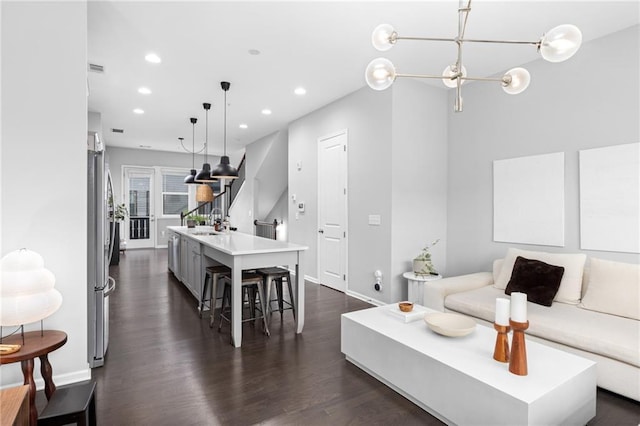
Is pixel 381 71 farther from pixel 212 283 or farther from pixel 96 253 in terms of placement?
pixel 212 283

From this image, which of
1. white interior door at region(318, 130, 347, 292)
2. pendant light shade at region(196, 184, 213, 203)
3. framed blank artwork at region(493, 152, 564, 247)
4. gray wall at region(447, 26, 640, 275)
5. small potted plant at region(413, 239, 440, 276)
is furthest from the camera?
pendant light shade at region(196, 184, 213, 203)

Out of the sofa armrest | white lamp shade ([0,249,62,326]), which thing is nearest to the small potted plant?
the sofa armrest

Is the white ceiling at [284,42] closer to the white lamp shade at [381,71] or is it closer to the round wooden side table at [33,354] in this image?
the white lamp shade at [381,71]

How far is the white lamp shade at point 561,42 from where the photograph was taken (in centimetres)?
182

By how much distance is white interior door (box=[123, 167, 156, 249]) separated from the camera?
985 centimetres

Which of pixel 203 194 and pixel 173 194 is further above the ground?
pixel 173 194

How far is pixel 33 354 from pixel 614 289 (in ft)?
13.6

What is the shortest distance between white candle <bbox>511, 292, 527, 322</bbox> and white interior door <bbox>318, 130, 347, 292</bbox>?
3.26 meters

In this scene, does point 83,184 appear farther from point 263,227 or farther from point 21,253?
point 263,227

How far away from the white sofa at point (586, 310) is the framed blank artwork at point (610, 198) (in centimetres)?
31

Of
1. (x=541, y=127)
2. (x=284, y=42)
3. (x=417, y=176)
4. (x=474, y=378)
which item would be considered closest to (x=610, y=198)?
(x=541, y=127)

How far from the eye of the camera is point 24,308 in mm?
1880

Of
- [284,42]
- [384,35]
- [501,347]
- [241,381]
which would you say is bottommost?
[241,381]

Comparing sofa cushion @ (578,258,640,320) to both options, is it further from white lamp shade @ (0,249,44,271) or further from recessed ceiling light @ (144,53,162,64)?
recessed ceiling light @ (144,53,162,64)
